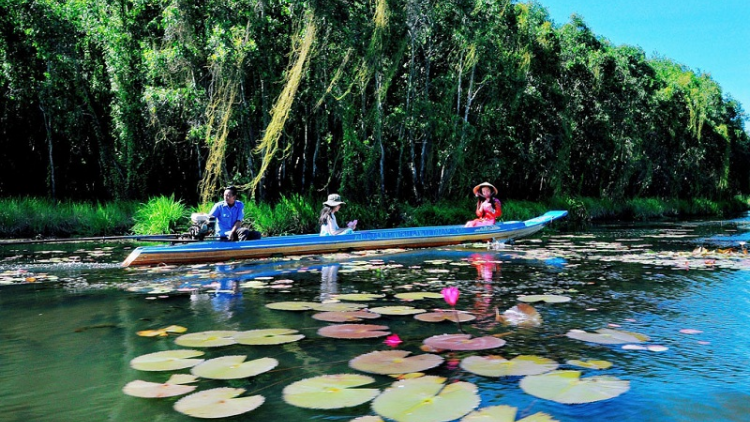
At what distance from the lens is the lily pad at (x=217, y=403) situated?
2398 millimetres

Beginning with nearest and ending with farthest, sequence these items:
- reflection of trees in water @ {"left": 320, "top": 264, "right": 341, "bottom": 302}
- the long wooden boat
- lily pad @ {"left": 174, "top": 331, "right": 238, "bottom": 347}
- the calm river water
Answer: the calm river water
lily pad @ {"left": 174, "top": 331, "right": 238, "bottom": 347}
reflection of trees in water @ {"left": 320, "top": 264, "right": 341, "bottom": 302}
the long wooden boat

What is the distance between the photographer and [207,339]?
3.61 m

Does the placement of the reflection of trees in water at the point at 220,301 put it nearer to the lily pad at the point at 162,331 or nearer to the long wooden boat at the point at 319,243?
the lily pad at the point at 162,331

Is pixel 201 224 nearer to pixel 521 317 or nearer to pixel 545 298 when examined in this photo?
pixel 545 298

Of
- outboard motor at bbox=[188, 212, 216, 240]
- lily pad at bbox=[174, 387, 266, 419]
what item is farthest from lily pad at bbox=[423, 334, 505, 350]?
outboard motor at bbox=[188, 212, 216, 240]

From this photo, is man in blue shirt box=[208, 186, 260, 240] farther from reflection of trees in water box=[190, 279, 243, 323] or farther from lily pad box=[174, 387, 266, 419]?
lily pad box=[174, 387, 266, 419]

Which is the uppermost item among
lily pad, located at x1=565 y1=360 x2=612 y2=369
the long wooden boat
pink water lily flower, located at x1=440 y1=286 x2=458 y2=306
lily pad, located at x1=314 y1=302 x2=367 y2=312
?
the long wooden boat

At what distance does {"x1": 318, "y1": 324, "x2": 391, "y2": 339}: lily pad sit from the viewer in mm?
3690

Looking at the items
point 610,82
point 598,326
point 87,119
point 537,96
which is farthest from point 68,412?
point 610,82

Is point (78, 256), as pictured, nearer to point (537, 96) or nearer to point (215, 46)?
point (215, 46)

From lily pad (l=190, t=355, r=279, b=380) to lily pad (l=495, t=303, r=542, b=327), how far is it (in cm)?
190

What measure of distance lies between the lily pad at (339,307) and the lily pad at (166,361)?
4.72 ft

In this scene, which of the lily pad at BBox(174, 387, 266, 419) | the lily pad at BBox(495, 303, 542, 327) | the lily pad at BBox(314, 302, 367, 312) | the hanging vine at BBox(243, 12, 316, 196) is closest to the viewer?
the lily pad at BBox(174, 387, 266, 419)

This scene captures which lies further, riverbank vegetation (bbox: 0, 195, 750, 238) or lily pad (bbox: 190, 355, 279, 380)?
riverbank vegetation (bbox: 0, 195, 750, 238)
